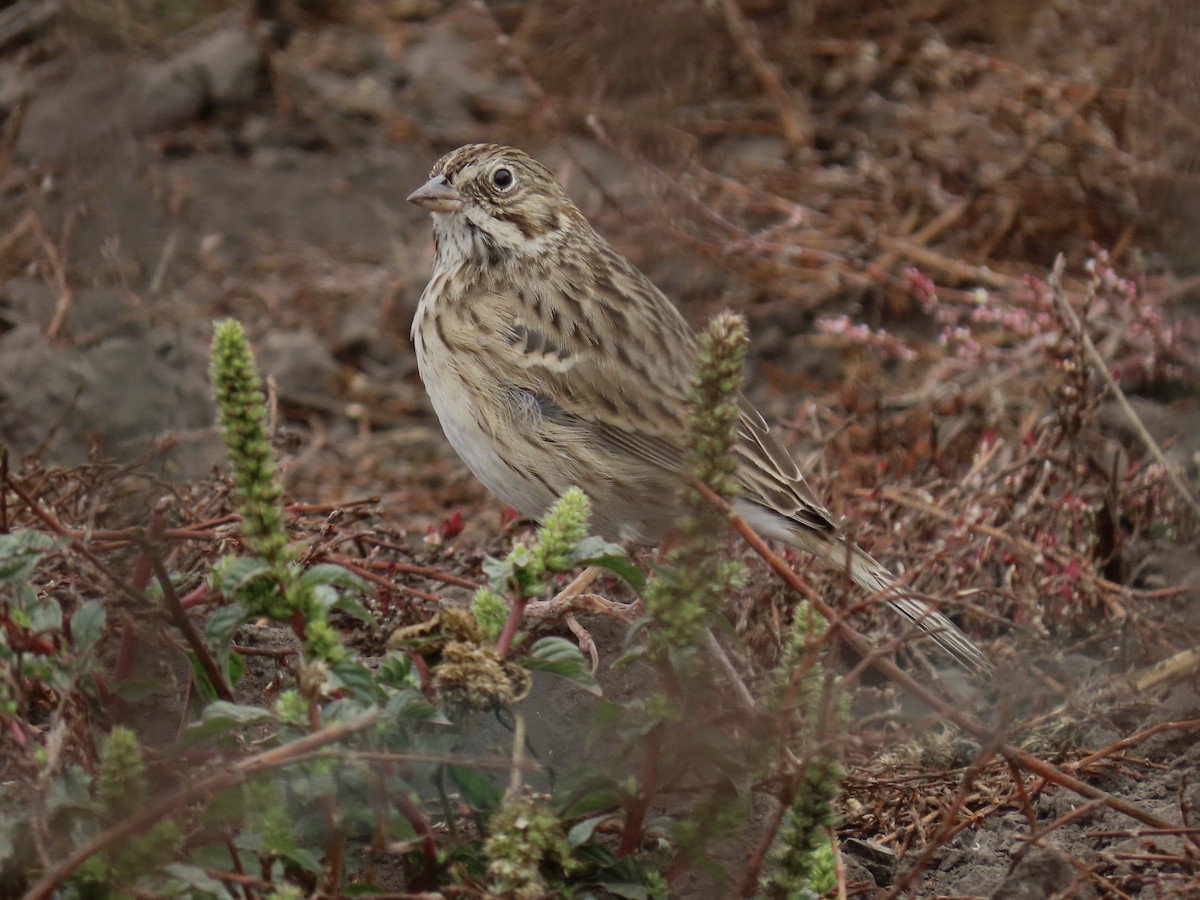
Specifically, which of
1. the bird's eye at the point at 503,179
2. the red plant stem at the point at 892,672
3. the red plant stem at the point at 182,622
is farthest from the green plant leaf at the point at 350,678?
the bird's eye at the point at 503,179

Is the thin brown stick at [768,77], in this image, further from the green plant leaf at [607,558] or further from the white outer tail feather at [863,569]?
the green plant leaf at [607,558]

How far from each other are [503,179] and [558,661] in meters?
2.32

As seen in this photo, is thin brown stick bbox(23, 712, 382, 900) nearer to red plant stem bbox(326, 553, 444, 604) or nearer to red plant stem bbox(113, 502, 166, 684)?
red plant stem bbox(113, 502, 166, 684)

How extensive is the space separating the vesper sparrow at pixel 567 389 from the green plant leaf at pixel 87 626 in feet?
5.63

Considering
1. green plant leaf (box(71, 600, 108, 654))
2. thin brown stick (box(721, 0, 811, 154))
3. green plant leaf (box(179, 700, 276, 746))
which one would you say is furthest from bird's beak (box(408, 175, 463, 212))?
thin brown stick (box(721, 0, 811, 154))

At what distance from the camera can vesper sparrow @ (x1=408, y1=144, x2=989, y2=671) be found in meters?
4.36

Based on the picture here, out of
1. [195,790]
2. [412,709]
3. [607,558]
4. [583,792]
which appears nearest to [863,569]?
[607,558]

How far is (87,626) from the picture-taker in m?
2.74

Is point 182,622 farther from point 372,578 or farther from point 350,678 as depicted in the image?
point 372,578

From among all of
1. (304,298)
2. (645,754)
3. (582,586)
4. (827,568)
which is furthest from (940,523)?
(304,298)

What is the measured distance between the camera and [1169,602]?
473cm

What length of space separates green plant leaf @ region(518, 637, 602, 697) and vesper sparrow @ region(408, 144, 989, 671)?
136cm

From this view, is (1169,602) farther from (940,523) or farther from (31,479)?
(31,479)

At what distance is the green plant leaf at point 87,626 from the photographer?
8.95 feet
